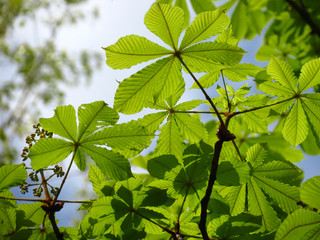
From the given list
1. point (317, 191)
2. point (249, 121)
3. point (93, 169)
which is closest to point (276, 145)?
point (249, 121)

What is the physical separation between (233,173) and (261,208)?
0.74 feet

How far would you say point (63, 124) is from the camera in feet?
3.25

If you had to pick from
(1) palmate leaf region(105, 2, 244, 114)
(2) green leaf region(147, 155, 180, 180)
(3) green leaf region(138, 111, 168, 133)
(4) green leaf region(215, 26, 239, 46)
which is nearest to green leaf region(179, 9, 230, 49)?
(1) palmate leaf region(105, 2, 244, 114)

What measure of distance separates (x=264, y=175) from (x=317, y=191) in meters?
0.25

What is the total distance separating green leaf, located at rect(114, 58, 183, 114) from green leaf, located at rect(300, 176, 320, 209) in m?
0.52

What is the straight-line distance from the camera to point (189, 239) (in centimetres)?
94

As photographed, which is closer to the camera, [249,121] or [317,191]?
[317,191]

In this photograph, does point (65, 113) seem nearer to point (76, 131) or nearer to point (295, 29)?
point (76, 131)

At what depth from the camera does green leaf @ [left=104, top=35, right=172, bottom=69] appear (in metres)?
0.93

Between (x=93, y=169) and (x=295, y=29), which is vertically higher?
(x=295, y=29)

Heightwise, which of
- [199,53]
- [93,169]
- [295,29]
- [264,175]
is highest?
[295,29]

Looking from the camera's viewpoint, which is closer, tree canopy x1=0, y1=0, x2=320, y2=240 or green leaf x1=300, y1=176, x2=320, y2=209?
green leaf x1=300, y1=176, x2=320, y2=209

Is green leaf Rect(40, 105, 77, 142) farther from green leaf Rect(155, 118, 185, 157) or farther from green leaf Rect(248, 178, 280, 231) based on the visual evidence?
green leaf Rect(248, 178, 280, 231)

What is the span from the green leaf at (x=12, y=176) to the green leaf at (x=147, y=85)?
418 mm
